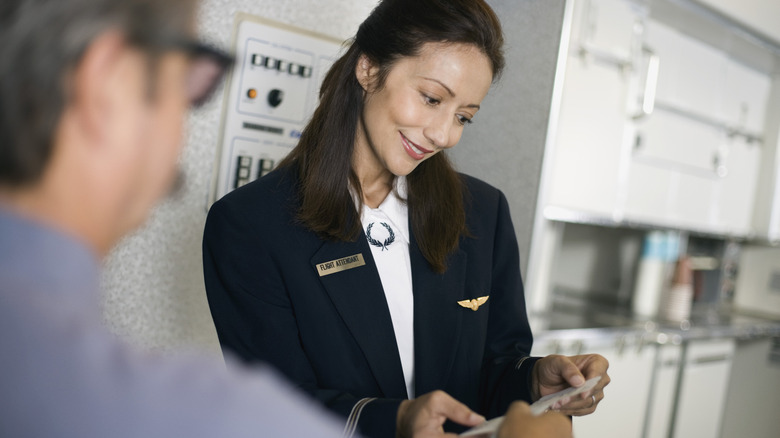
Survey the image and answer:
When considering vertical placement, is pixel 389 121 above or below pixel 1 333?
above

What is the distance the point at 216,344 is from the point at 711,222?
232 cm

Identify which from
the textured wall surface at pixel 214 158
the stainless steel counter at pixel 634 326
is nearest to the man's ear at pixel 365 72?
the textured wall surface at pixel 214 158

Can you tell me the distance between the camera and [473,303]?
125 centimetres

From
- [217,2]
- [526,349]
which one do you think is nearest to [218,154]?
[217,2]

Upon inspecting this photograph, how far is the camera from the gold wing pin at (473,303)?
4.06 ft

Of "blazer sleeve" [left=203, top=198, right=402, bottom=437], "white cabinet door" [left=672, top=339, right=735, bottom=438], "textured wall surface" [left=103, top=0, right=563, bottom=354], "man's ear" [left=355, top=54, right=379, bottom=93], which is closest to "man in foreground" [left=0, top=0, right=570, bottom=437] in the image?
"blazer sleeve" [left=203, top=198, right=402, bottom=437]

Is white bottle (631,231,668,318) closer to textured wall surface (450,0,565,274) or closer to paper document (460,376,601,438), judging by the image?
textured wall surface (450,0,565,274)

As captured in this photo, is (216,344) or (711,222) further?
(711,222)

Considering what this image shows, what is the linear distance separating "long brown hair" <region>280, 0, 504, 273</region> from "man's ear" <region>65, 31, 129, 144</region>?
791 millimetres

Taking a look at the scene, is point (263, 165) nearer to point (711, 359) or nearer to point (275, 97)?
point (275, 97)

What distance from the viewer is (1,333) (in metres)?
0.33

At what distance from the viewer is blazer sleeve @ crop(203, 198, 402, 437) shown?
109cm

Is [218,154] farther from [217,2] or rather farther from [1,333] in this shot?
[1,333]

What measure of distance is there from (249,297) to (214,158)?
1.83 feet
